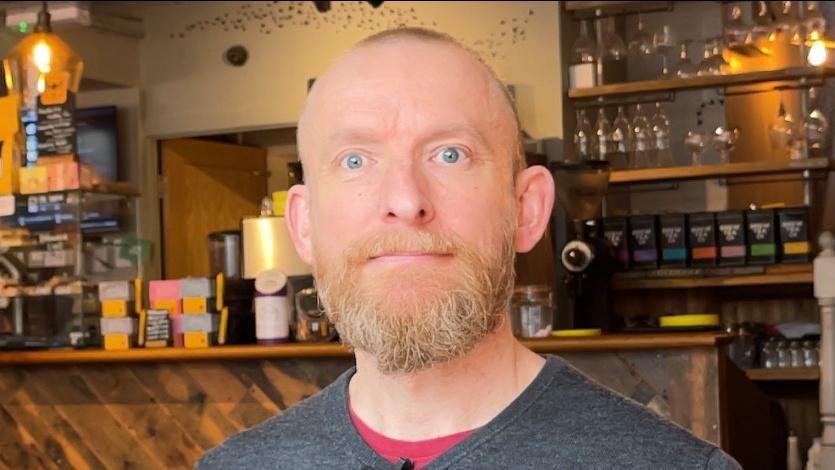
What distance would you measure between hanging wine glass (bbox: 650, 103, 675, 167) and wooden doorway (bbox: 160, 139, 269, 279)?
257cm

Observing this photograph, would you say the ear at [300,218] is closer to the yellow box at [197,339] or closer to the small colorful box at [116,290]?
the yellow box at [197,339]

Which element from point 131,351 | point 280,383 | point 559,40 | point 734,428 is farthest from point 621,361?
point 559,40

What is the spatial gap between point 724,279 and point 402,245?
4.46 meters

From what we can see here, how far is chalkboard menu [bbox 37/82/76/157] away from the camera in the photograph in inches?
171

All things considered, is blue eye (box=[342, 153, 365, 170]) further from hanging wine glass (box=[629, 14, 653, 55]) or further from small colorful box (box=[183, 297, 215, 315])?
hanging wine glass (box=[629, 14, 653, 55])

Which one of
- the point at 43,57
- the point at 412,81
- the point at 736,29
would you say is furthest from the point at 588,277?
the point at 412,81

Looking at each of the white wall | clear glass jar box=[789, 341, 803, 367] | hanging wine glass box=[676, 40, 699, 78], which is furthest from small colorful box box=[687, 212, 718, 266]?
the white wall

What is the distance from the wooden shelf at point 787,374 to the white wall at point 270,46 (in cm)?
176

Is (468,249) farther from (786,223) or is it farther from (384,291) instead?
(786,223)

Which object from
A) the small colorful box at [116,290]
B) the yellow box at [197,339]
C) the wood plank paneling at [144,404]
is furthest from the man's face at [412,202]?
the small colorful box at [116,290]

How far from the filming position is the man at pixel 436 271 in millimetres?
1219

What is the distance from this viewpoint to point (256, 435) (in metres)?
1.45

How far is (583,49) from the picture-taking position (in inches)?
236

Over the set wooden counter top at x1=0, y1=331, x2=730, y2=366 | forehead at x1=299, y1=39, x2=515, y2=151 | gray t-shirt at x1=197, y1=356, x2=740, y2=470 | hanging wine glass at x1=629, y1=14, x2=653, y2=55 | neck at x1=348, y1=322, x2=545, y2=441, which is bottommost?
wooden counter top at x1=0, y1=331, x2=730, y2=366
